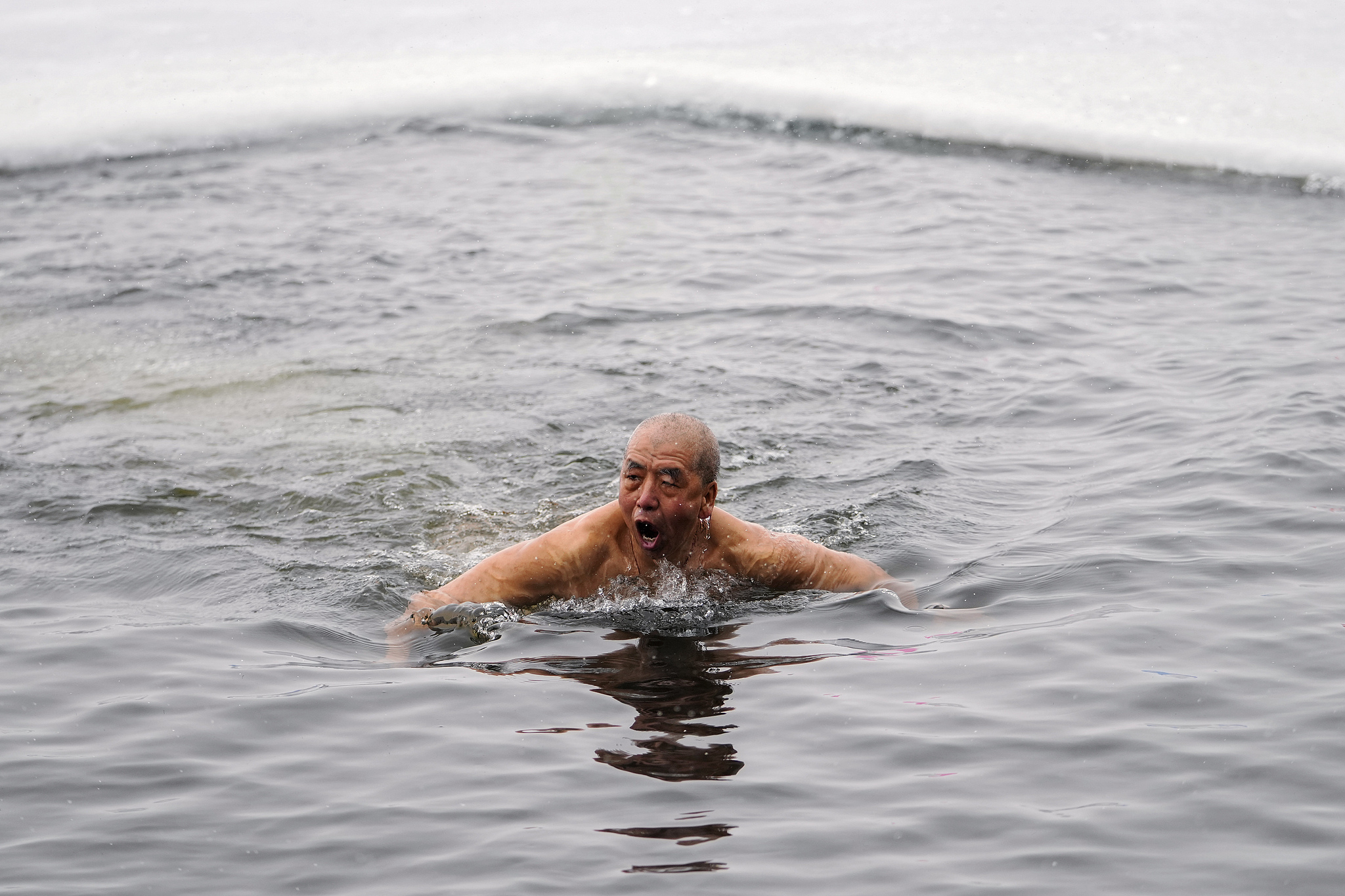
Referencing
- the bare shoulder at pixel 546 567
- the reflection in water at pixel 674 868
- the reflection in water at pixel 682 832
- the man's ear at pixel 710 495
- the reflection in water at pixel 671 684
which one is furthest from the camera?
the bare shoulder at pixel 546 567

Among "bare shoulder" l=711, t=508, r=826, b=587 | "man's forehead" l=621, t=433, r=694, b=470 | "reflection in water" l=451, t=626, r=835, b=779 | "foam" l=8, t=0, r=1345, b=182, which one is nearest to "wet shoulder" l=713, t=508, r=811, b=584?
"bare shoulder" l=711, t=508, r=826, b=587

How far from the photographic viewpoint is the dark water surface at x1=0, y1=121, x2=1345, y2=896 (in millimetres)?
4996

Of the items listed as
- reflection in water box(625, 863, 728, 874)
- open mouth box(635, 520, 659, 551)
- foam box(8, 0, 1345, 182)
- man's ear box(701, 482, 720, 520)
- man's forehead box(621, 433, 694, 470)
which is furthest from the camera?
foam box(8, 0, 1345, 182)

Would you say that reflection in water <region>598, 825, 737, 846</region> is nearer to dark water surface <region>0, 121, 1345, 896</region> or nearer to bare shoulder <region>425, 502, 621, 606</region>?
dark water surface <region>0, 121, 1345, 896</region>

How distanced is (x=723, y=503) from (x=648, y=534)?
6.90ft

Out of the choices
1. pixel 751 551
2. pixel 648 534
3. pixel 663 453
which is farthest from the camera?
pixel 751 551

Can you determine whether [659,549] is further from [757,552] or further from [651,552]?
[757,552]

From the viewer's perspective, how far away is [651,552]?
6.84m

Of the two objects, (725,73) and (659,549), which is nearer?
(659,549)

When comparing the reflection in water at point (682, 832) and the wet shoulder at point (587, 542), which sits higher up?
the wet shoulder at point (587, 542)

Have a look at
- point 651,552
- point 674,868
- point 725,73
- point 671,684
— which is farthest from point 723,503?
point 725,73

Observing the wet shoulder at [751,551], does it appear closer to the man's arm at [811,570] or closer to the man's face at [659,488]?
the man's arm at [811,570]

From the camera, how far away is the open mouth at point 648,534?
6625mm

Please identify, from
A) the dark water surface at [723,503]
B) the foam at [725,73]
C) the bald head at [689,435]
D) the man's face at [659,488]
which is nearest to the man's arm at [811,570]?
the dark water surface at [723,503]
